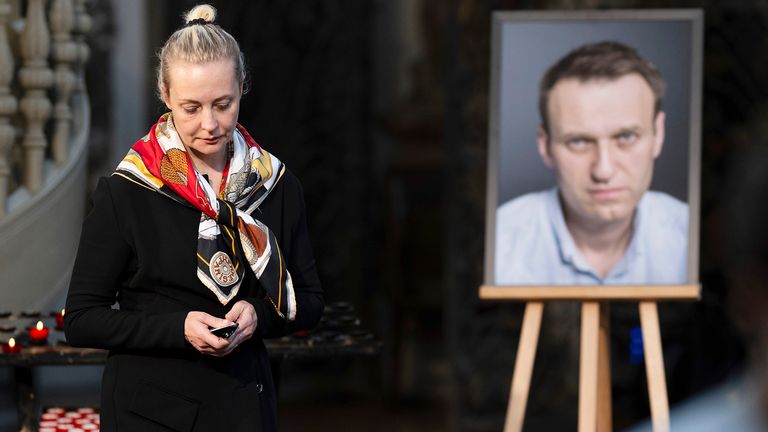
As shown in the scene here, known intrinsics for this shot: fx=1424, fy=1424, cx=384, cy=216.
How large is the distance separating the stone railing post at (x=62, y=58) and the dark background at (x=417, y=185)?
0.89 m

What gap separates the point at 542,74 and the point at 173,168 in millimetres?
2299

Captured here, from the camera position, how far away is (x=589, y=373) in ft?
13.3

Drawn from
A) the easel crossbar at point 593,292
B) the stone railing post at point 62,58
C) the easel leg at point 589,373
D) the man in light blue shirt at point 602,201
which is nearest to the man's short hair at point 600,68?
the man in light blue shirt at point 602,201

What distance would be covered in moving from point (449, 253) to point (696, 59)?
1.61 m

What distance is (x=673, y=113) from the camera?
13.7 ft

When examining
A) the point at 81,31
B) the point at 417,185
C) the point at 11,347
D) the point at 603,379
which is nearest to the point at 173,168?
the point at 11,347

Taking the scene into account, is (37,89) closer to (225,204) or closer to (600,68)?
(600,68)

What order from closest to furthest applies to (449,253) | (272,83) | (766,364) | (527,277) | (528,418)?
(766,364)
(527,277)
(449,253)
(528,418)
(272,83)

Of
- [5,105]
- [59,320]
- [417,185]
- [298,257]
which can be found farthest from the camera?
[417,185]

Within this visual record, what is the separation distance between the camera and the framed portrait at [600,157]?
4137mm

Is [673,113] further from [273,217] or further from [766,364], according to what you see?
[766,364]

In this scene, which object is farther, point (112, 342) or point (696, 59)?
point (696, 59)

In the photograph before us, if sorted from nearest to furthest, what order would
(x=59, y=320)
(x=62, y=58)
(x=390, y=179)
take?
(x=59, y=320) < (x=62, y=58) < (x=390, y=179)

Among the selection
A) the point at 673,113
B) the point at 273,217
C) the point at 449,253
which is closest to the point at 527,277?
the point at 673,113
